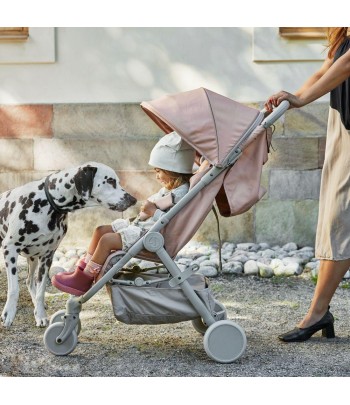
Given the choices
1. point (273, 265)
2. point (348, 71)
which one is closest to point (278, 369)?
point (348, 71)

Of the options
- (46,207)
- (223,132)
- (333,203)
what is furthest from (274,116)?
(46,207)

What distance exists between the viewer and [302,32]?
24.7 feet

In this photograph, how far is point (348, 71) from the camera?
434 centimetres

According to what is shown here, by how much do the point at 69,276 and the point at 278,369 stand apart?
1.17m

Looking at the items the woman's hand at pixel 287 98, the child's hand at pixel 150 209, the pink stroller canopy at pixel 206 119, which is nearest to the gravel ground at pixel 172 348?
the child's hand at pixel 150 209

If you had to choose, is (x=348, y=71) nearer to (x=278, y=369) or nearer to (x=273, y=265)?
(x=278, y=369)

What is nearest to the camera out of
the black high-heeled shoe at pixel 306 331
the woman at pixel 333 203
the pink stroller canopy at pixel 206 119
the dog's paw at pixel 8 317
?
the pink stroller canopy at pixel 206 119

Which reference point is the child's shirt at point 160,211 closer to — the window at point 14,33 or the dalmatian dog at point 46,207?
the dalmatian dog at point 46,207

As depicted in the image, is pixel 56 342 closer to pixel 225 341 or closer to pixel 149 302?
pixel 149 302

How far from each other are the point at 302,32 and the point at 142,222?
12.5ft

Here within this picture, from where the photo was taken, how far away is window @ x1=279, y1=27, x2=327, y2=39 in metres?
7.52

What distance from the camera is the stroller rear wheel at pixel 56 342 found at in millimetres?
4375

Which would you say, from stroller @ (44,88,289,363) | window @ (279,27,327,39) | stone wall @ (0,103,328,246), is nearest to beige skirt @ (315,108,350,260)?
stroller @ (44,88,289,363)

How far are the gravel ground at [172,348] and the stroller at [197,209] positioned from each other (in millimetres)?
181
